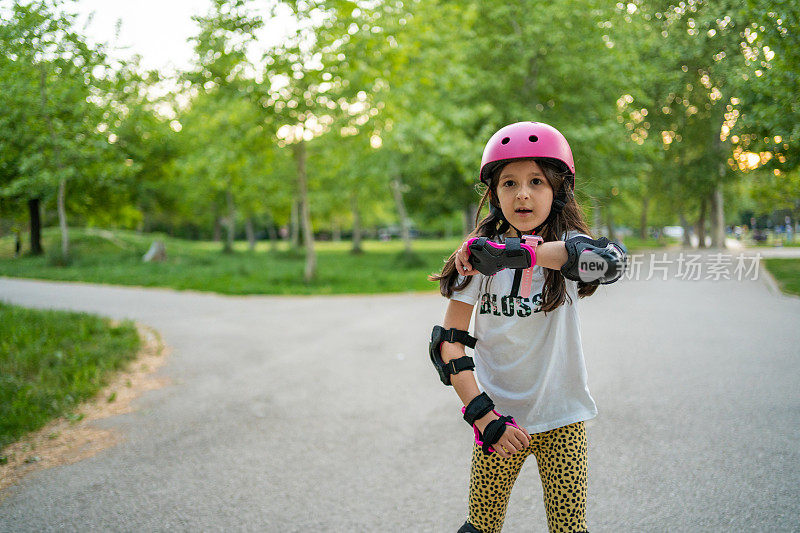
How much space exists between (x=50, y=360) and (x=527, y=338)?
6027 millimetres

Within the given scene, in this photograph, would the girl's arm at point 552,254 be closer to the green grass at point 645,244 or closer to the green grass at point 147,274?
the green grass at point 147,274

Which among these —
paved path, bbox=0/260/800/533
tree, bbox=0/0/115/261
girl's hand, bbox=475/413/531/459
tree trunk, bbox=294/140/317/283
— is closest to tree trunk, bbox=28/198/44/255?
tree, bbox=0/0/115/261

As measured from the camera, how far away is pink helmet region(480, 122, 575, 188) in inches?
68.4

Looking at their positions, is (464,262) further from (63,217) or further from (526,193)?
(63,217)

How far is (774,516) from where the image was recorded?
2791 mm

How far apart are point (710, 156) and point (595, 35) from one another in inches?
302

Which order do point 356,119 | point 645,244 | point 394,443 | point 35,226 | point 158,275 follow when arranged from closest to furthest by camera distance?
point 394,443 → point 35,226 → point 356,119 → point 158,275 → point 645,244

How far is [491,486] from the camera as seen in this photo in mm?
1967

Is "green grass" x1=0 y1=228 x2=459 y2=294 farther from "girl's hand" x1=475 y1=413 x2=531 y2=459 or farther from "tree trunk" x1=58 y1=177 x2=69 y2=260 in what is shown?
"girl's hand" x1=475 y1=413 x2=531 y2=459

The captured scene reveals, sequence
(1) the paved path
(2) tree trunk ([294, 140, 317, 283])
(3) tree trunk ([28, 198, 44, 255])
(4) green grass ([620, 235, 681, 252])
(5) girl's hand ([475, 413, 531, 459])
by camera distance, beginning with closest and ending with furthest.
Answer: (5) girl's hand ([475, 413, 531, 459]) < (1) the paved path < (3) tree trunk ([28, 198, 44, 255]) < (2) tree trunk ([294, 140, 317, 283]) < (4) green grass ([620, 235, 681, 252])

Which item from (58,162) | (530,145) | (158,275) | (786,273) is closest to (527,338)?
(530,145)

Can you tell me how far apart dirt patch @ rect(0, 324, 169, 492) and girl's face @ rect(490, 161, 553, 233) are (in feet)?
11.9

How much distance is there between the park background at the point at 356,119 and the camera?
173 inches

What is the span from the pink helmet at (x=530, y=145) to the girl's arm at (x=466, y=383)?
521mm
